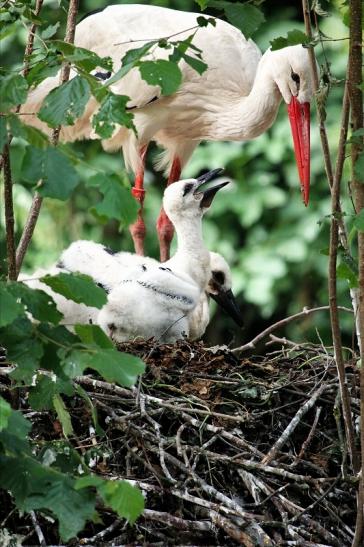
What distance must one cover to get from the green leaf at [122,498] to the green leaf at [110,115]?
952mm

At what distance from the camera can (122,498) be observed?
3.24 metres

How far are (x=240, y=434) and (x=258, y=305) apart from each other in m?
5.29

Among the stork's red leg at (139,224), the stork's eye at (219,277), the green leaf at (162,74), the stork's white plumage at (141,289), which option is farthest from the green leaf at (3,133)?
the stork's red leg at (139,224)

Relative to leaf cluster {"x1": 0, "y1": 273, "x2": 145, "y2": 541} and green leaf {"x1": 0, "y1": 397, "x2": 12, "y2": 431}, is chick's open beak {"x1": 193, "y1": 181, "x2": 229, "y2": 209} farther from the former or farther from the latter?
green leaf {"x1": 0, "y1": 397, "x2": 12, "y2": 431}

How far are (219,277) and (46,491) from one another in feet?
10.7

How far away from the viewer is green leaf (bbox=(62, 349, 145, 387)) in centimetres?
326

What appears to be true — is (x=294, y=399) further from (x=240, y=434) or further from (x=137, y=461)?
(x=137, y=461)

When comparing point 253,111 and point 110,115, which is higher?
point 110,115

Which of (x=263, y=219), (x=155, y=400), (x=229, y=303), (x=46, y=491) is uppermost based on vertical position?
(x=46, y=491)

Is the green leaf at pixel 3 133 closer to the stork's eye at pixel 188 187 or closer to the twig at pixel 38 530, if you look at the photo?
the twig at pixel 38 530

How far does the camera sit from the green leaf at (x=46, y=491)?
3.31 metres

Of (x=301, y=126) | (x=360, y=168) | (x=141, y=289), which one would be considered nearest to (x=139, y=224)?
(x=301, y=126)

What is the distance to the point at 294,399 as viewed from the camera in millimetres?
5055

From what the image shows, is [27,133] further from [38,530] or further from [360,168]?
[38,530]
